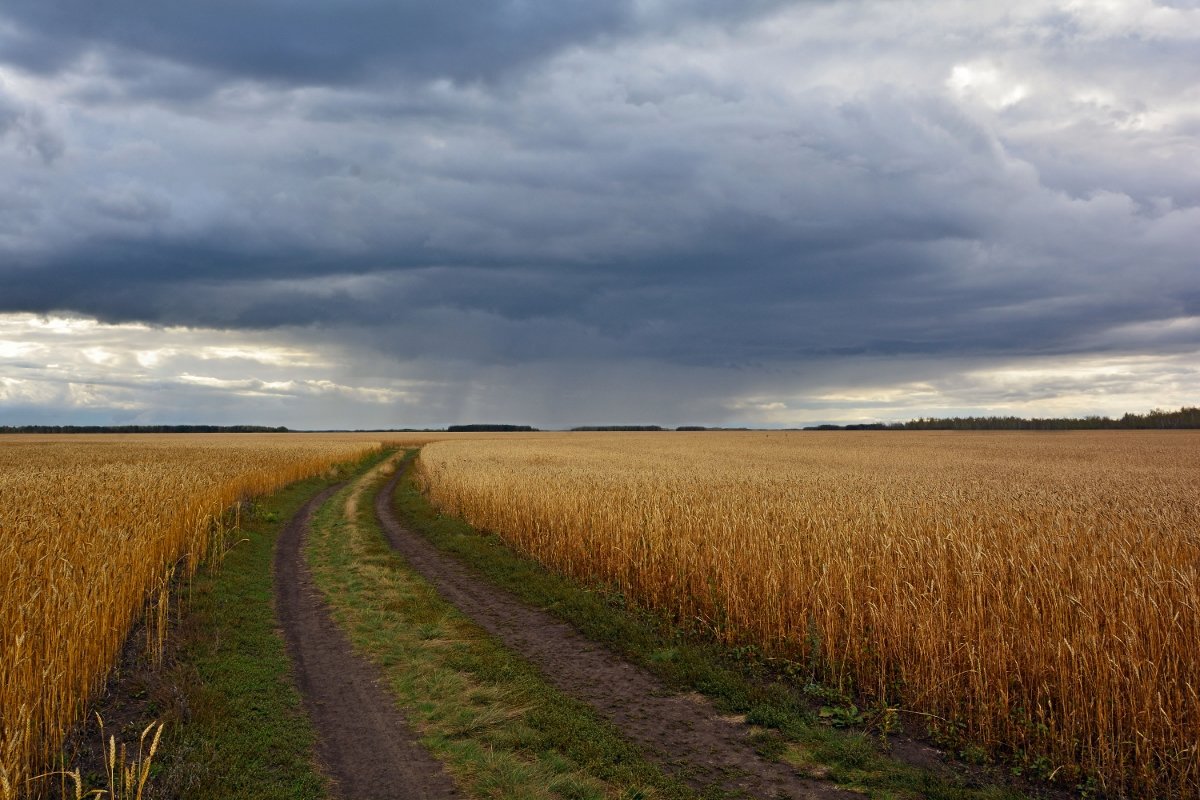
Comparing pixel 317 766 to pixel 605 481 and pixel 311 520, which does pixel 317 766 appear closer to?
pixel 605 481

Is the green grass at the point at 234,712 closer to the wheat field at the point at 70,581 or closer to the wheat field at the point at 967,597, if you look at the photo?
the wheat field at the point at 70,581

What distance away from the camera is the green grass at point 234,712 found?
20.1ft

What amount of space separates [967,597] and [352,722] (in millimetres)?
7367

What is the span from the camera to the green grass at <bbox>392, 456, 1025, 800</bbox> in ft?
20.5

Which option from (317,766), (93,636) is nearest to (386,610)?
(93,636)

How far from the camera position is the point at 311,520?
78.9ft

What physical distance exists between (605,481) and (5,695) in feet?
52.1

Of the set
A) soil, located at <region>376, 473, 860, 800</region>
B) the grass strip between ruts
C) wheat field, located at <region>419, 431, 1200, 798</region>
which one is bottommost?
soil, located at <region>376, 473, 860, 800</region>

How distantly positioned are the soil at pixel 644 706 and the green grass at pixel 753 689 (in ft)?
0.73

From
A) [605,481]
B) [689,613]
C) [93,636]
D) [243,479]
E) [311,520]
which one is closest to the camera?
[93,636]

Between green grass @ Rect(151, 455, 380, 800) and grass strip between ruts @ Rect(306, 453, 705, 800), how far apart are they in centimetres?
118

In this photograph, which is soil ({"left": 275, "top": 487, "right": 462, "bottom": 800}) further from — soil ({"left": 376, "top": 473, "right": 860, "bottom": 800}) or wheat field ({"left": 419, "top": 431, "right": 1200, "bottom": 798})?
wheat field ({"left": 419, "top": 431, "right": 1200, "bottom": 798})

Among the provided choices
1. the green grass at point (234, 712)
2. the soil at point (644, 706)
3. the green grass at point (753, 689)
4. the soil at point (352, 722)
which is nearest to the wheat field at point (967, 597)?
the green grass at point (753, 689)

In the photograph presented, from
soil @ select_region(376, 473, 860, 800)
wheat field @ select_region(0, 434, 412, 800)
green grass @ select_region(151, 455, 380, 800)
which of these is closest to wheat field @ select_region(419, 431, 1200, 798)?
soil @ select_region(376, 473, 860, 800)
